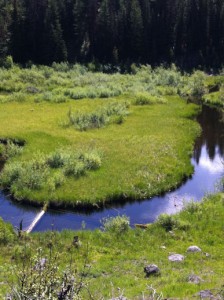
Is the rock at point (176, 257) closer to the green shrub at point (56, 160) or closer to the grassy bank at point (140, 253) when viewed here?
the grassy bank at point (140, 253)

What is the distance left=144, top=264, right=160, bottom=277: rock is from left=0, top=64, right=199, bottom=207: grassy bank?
9.47 m

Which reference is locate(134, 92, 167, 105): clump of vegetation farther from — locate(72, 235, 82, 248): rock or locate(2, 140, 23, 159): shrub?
locate(72, 235, 82, 248): rock

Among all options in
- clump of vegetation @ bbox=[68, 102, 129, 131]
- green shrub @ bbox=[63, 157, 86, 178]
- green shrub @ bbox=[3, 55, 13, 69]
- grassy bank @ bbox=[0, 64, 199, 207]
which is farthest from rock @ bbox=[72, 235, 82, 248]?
green shrub @ bbox=[3, 55, 13, 69]

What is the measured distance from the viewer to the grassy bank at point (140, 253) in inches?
554

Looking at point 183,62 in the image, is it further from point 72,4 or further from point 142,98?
point 142,98

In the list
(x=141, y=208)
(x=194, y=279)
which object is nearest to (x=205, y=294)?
(x=194, y=279)

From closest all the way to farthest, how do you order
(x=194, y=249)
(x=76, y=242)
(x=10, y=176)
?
(x=194, y=249) < (x=76, y=242) < (x=10, y=176)

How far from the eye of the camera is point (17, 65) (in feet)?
234

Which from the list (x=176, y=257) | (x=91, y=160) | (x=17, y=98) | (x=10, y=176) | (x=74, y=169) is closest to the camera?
(x=176, y=257)

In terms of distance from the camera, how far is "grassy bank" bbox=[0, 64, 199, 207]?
26.0m

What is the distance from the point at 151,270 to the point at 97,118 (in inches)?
1017

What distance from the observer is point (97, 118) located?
40094mm

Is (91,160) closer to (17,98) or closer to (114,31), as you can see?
(17,98)

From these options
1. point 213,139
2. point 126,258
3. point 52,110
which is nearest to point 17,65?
point 52,110
